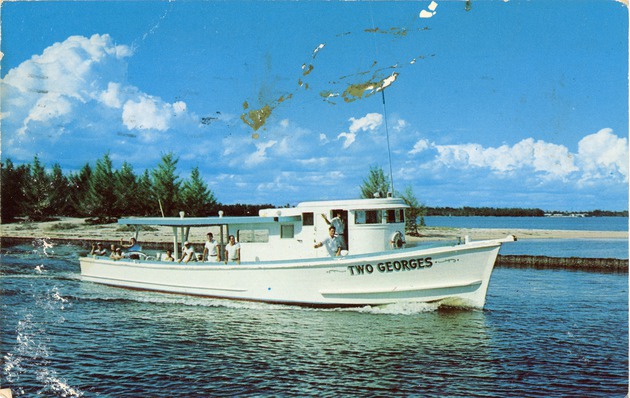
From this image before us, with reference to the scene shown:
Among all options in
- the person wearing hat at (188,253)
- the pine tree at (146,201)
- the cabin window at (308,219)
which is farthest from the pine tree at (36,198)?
the cabin window at (308,219)

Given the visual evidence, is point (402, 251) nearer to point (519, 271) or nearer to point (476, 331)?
point (476, 331)

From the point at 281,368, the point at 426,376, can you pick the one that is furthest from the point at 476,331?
the point at 281,368

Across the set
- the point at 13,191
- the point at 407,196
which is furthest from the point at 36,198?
the point at 407,196

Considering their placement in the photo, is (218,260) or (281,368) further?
(218,260)

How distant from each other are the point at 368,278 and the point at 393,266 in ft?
3.37

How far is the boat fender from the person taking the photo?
21.8 metres

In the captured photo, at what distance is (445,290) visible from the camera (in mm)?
20125

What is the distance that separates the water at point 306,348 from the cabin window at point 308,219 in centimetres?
351

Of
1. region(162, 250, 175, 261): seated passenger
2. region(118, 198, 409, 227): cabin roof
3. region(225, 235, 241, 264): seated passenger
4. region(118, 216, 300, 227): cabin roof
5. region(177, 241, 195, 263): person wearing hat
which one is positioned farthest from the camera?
region(162, 250, 175, 261): seated passenger

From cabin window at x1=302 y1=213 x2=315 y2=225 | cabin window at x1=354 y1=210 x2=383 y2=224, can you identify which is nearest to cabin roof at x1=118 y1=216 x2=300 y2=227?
cabin window at x1=302 y1=213 x2=315 y2=225

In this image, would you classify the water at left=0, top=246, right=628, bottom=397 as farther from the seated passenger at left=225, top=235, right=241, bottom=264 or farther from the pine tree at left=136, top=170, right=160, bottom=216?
the pine tree at left=136, top=170, right=160, bottom=216

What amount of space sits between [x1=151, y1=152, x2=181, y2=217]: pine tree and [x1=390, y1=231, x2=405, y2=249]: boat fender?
45.8 m

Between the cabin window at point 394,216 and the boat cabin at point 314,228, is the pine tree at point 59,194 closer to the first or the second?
the boat cabin at point 314,228

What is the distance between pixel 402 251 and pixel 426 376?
6.49 m
